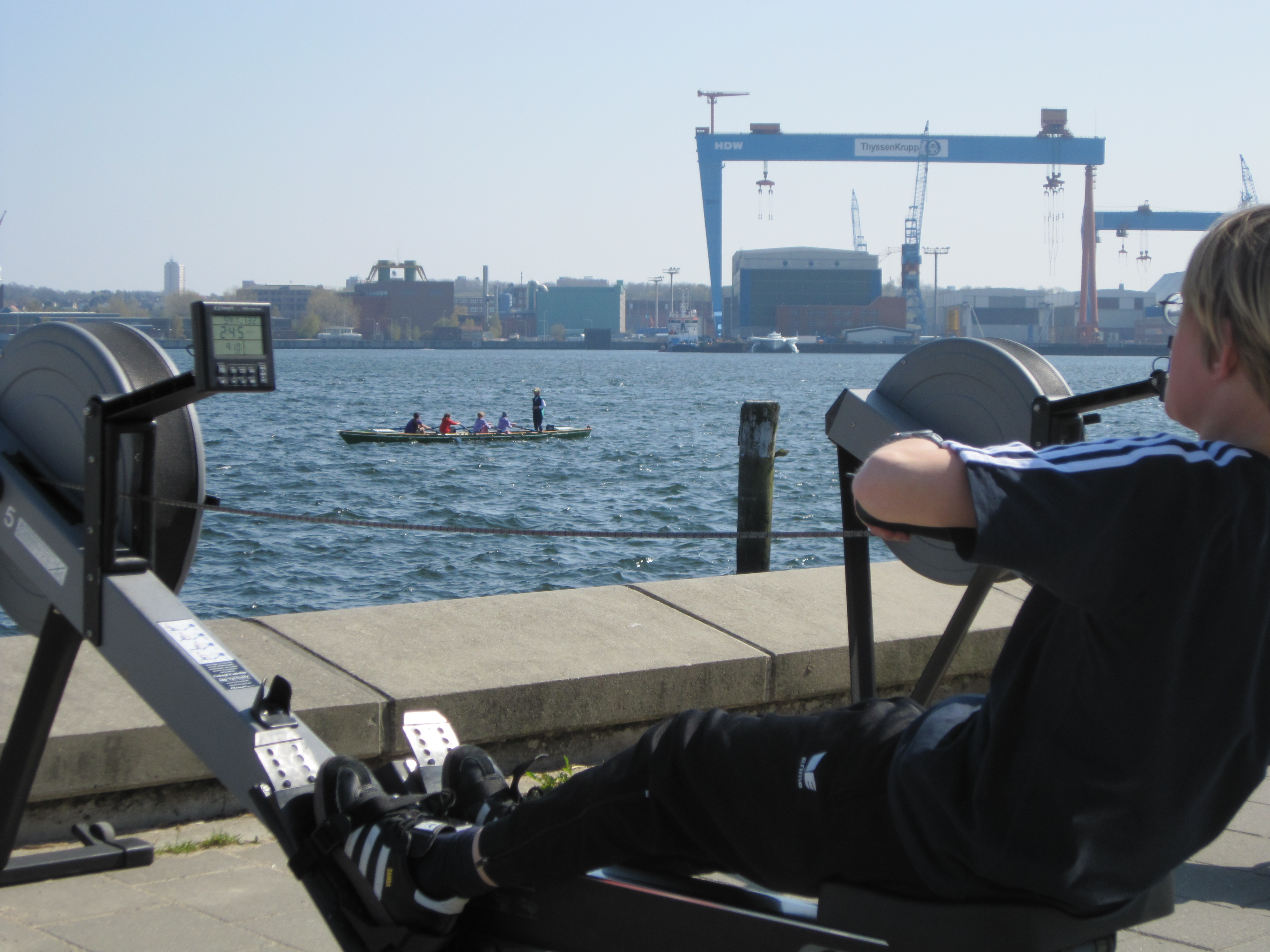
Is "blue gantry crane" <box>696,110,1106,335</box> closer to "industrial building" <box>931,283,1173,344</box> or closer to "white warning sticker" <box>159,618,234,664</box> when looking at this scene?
"industrial building" <box>931,283,1173,344</box>

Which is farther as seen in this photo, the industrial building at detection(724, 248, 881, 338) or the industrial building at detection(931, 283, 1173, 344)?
the industrial building at detection(724, 248, 881, 338)

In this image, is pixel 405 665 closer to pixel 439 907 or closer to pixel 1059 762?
pixel 439 907

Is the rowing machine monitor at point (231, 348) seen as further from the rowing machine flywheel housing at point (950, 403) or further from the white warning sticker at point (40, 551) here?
the rowing machine flywheel housing at point (950, 403)

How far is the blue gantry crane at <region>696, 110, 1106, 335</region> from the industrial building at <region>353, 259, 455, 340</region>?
180 ft

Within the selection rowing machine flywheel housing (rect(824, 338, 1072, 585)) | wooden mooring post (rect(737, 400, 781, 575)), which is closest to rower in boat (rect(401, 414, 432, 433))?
wooden mooring post (rect(737, 400, 781, 575))

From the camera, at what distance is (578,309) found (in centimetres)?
17175

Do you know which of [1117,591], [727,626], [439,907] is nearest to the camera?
[1117,591]

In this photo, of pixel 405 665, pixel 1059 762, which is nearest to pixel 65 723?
pixel 405 665

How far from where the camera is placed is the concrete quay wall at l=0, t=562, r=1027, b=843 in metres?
3.19

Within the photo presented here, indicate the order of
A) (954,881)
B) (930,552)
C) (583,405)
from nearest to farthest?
1. (954,881)
2. (930,552)
3. (583,405)

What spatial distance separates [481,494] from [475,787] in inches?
970

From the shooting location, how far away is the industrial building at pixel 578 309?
16950 cm

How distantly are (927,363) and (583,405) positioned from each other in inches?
2249

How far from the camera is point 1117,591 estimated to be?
4.45 feet
